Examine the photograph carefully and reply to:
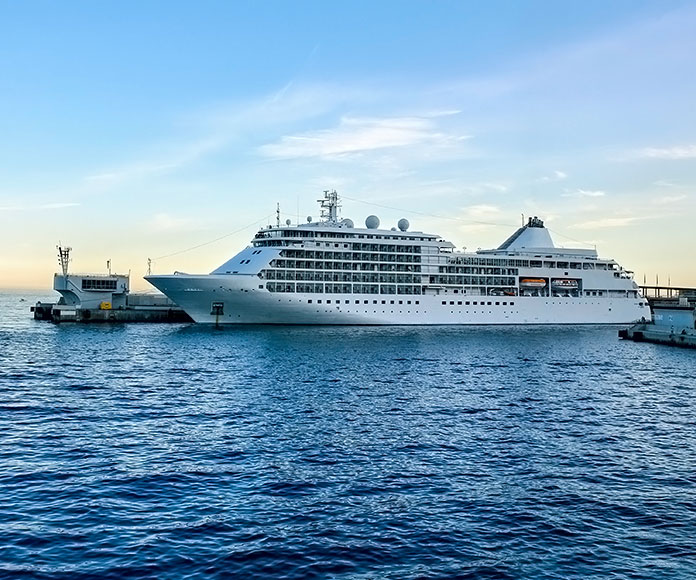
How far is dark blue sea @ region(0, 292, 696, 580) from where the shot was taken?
14.4 m

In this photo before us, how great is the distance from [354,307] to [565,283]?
38316 millimetres

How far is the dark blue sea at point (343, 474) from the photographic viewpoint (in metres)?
14.4

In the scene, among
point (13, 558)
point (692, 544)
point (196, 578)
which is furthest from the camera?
point (692, 544)

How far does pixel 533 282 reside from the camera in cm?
9862

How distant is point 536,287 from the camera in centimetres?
9938

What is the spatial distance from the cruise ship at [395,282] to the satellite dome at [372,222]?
17 centimetres

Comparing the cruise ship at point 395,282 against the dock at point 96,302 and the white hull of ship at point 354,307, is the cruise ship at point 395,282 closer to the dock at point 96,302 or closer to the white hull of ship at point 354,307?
the white hull of ship at point 354,307

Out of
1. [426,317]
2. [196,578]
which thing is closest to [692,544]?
[196,578]

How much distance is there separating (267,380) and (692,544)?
28.6 metres

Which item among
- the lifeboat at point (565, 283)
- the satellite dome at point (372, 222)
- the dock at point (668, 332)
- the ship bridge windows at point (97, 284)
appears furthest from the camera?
the lifeboat at point (565, 283)

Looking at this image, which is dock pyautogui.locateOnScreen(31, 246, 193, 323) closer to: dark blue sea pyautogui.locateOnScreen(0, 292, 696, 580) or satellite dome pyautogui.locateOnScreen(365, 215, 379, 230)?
satellite dome pyautogui.locateOnScreen(365, 215, 379, 230)

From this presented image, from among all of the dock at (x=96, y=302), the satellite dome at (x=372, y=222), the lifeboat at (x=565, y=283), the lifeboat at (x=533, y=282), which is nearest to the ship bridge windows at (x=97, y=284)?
the dock at (x=96, y=302)

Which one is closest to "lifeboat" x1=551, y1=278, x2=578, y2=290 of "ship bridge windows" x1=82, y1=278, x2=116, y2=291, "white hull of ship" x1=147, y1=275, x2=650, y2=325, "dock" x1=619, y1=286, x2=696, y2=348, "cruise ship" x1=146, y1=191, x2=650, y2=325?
"cruise ship" x1=146, y1=191, x2=650, y2=325

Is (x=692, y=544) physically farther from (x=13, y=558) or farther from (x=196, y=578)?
(x=13, y=558)
